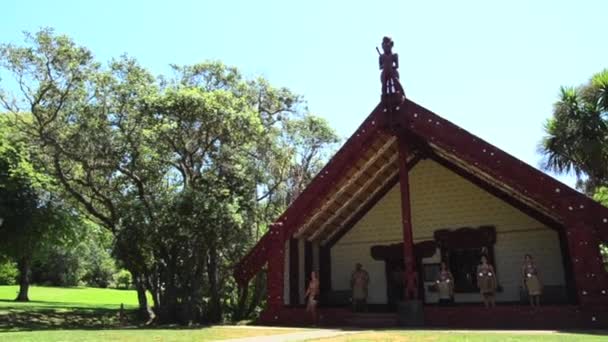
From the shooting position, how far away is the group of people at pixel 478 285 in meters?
12.4

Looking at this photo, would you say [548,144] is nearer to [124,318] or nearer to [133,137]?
[133,137]

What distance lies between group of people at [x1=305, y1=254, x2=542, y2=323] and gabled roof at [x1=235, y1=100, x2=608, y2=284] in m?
1.53

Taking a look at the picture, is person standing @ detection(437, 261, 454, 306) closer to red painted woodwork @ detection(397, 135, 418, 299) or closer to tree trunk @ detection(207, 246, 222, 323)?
red painted woodwork @ detection(397, 135, 418, 299)

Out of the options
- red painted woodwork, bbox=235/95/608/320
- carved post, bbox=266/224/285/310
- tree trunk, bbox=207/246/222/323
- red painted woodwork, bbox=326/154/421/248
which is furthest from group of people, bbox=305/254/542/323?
Answer: tree trunk, bbox=207/246/222/323

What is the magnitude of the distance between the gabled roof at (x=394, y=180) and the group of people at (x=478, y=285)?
5.01ft

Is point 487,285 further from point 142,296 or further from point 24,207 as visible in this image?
point 24,207

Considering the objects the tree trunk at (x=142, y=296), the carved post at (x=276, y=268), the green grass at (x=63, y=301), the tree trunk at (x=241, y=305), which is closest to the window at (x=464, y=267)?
the carved post at (x=276, y=268)

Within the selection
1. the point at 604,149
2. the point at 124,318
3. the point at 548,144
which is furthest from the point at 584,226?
the point at 124,318

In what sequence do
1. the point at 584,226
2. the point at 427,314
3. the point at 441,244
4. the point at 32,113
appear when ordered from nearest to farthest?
the point at 584,226 < the point at 427,314 < the point at 441,244 < the point at 32,113

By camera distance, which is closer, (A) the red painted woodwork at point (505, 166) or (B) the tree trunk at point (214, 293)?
(A) the red painted woodwork at point (505, 166)

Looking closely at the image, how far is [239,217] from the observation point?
16.8 m

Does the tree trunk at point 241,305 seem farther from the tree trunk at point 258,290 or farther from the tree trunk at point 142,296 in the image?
the tree trunk at point 142,296

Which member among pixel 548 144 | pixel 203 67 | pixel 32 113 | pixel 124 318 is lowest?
pixel 124 318

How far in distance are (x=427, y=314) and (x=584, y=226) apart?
3906 millimetres
